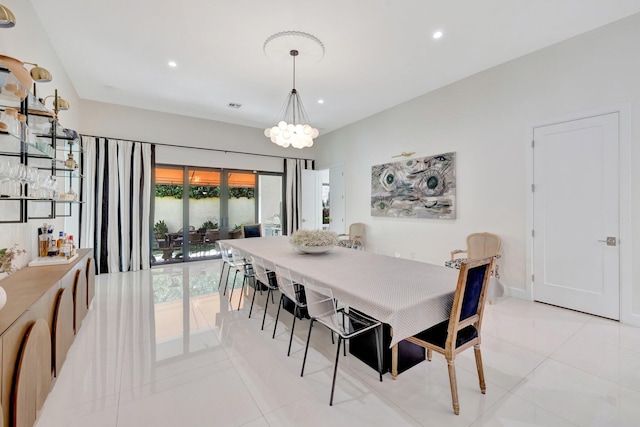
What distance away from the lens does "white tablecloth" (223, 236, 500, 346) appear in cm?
162

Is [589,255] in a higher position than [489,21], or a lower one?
lower

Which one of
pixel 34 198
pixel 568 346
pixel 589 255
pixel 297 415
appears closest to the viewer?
pixel 297 415

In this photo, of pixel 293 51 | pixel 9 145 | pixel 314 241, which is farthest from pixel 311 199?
pixel 9 145

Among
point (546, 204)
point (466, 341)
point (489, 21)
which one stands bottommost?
point (466, 341)

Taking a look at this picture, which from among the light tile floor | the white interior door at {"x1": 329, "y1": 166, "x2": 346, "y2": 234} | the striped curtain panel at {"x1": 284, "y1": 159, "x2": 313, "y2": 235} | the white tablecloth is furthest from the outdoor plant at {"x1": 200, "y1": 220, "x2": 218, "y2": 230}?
the white tablecloth

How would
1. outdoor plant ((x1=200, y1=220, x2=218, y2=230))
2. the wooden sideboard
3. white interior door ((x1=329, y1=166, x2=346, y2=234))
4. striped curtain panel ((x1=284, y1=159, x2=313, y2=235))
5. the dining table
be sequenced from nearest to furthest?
1. the wooden sideboard
2. the dining table
3. outdoor plant ((x1=200, y1=220, x2=218, y2=230))
4. white interior door ((x1=329, y1=166, x2=346, y2=234))
5. striped curtain panel ((x1=284, y1=159, x2=313, y2=235))

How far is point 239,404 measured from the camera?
6.06 ft

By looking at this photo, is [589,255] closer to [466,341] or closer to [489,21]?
[466,341]

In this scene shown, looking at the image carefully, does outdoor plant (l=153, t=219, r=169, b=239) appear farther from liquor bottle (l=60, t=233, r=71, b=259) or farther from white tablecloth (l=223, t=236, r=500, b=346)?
white tablecloth (l=223, t=236, r=500, b=346)

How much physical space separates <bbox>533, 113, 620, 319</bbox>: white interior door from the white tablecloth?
217 centimetres

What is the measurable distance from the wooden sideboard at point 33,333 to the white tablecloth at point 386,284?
1.63 meters

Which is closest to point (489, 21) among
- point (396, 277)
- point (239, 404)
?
point (396, 277)

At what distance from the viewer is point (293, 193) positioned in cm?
740

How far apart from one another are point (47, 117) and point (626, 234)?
6.07 meters
